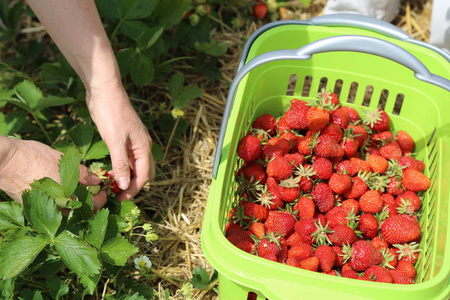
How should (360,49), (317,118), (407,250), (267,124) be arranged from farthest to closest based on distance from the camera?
(267,124)
(317,118)
(407,250)
(360,49)

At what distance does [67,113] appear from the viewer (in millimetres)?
1665

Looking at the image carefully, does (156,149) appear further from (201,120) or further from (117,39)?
(117,39)

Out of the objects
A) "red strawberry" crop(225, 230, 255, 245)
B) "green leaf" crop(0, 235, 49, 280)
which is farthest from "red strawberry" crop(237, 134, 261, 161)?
"green leaf" crop(0, 235, 49, 280)

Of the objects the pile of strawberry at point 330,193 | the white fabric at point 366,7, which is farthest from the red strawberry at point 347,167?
the white fabric at point 366,7

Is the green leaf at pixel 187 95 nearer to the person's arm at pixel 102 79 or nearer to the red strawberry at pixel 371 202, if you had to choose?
the person's arm at pixel 102 79

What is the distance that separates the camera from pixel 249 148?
4.20ft

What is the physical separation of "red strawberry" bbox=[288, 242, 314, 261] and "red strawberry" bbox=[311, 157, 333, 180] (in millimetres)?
224

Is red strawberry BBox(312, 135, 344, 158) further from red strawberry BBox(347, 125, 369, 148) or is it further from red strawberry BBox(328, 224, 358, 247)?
red strawberry BBox(328, 224, 358, 247)

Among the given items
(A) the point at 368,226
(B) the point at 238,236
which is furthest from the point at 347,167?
(B) the point at 238,236

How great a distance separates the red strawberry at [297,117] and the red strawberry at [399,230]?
0.35 metres

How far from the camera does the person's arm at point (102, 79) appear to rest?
106 cm

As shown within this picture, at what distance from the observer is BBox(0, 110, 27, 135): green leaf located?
1310mm

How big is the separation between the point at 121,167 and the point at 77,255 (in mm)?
235

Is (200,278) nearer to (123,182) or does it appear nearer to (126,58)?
(123,182)
